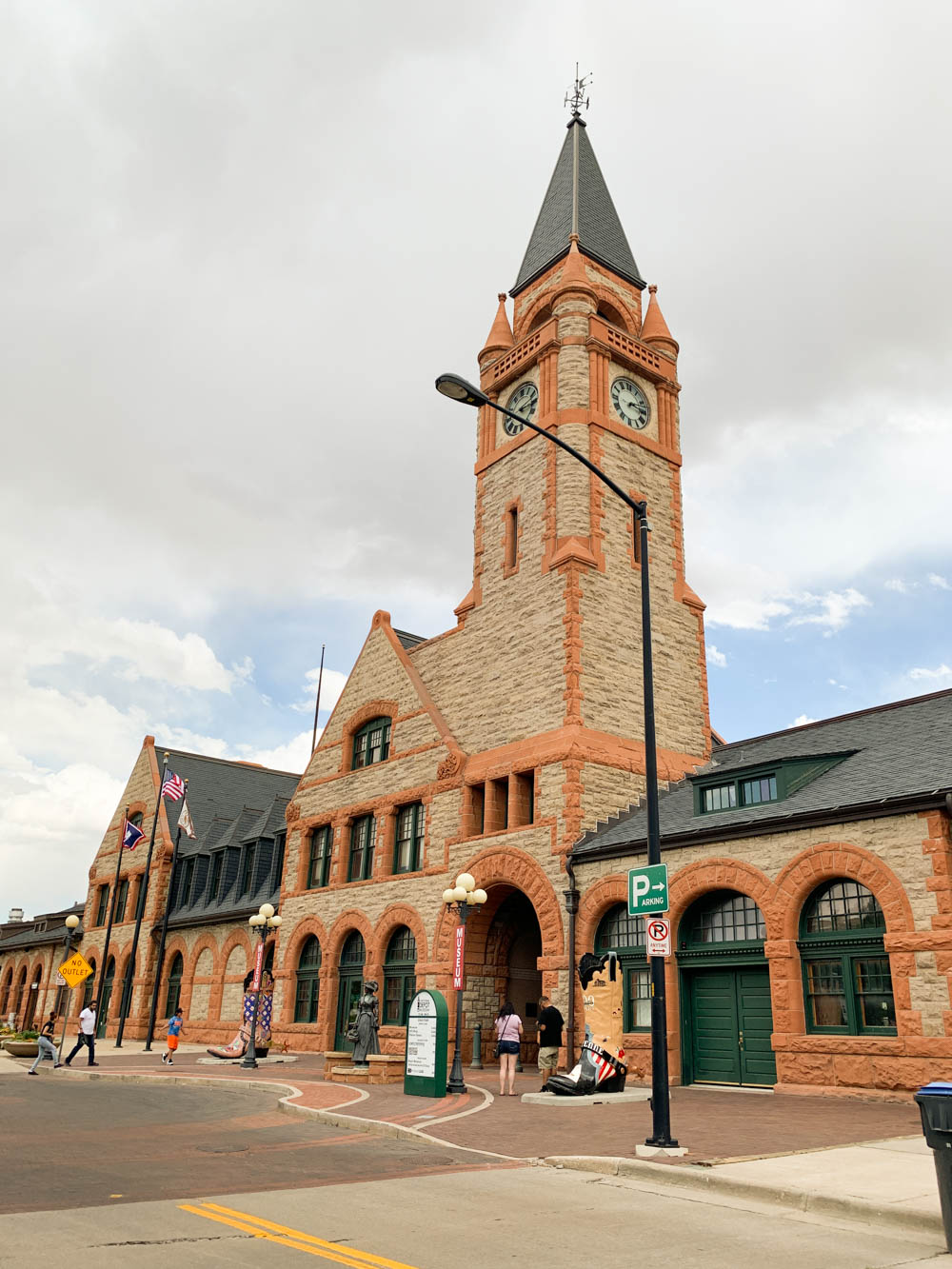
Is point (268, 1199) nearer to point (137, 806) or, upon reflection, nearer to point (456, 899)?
point (456, 899)

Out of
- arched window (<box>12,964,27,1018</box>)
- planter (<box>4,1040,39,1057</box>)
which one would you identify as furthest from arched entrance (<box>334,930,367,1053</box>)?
arched window (<box>12,964,27,1018</box>)

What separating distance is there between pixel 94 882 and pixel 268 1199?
47.3 metres

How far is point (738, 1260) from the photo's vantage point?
21.9 feet

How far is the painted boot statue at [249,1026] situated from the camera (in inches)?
1097

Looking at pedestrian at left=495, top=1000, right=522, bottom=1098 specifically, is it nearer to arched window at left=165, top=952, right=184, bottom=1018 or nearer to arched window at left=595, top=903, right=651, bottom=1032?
arched window at left=595, top=903, right=651, bottom=1032

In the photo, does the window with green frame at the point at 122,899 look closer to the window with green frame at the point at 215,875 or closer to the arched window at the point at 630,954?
the window with green frame at the point at 215,875

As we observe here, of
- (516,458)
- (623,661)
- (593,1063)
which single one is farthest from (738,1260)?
(516,458)

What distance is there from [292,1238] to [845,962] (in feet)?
43.5

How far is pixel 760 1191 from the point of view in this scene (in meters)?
8.80

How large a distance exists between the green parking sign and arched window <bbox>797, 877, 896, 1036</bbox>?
6872mm

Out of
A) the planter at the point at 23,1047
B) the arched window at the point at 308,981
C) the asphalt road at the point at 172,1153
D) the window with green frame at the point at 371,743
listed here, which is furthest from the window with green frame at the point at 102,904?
the asphalt road at the point at 172,1153

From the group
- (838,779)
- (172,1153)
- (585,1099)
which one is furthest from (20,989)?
(838,779)

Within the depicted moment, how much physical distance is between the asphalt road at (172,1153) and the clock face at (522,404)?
847 inches

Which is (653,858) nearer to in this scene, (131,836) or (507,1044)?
(507,1044)
